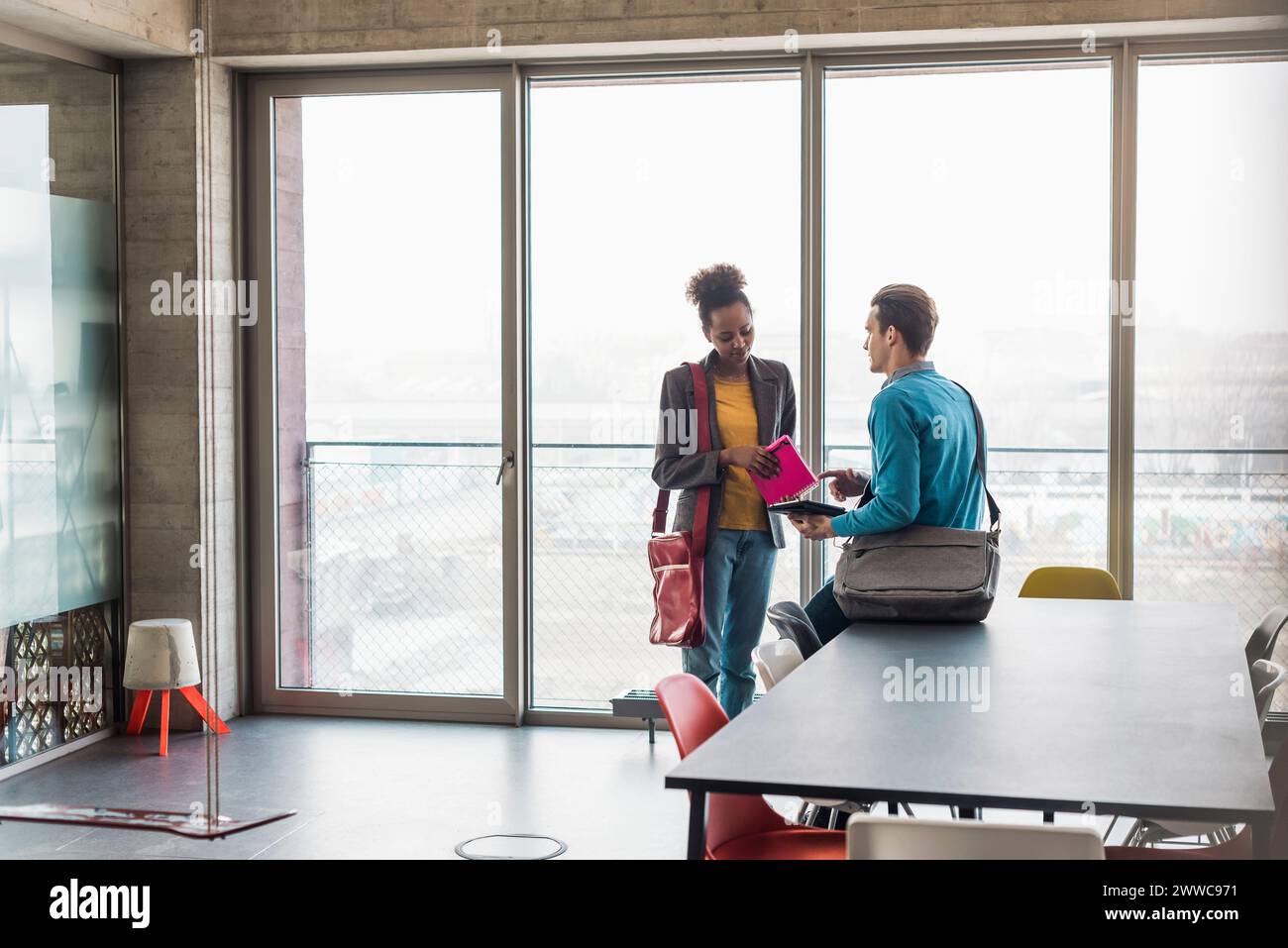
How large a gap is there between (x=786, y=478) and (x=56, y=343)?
2.97 meters

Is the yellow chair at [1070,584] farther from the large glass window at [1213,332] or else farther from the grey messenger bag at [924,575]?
the large glass window at [1213,332]

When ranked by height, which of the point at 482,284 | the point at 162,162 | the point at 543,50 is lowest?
the point at 482,284

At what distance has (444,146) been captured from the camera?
5.82 metres

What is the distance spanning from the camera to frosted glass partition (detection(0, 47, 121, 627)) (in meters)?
5.02

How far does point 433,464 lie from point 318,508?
23.8 inches

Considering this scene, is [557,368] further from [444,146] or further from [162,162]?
[162,162]

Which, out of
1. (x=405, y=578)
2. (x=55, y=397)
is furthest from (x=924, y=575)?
(x=55, y=397)

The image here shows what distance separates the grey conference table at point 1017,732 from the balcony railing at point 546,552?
84.2 inches

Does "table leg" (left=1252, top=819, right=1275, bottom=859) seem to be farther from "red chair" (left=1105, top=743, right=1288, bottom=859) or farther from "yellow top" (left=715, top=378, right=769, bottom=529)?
"yellow top" (left=715, top=378, right=769, bottom=529)

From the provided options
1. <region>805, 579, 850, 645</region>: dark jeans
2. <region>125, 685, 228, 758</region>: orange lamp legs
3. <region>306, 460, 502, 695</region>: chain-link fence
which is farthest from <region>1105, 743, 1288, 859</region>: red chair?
<region>125, 685, 228, 758</region>: orange lamp legs

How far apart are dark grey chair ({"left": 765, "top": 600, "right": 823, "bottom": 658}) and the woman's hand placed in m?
1.03

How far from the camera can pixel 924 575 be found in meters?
3.35
